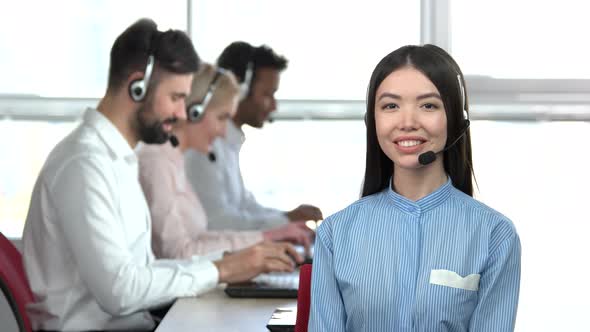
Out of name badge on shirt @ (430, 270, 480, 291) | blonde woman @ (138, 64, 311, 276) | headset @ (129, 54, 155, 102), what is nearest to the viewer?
name badge on shirt @ (430, 270, 480, 291)

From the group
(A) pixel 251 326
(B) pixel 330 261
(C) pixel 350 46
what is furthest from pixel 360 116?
(B) pixel 330 261

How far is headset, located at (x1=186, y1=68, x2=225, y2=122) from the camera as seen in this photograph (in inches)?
129

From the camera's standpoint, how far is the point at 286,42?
3.44m

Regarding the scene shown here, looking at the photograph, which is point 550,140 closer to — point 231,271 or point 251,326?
point 231,271

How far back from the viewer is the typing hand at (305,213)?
3.41 meters

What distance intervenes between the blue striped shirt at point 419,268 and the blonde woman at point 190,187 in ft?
5.63

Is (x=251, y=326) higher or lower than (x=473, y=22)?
lower

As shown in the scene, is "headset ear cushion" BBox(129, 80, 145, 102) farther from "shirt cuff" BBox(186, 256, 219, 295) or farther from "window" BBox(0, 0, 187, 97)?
"shirt cuff" BBox(186, 256, 219, 295)

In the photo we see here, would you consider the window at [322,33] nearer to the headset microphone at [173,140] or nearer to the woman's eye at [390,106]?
the headset microphone at [173,140]

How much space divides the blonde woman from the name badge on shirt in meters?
1.80

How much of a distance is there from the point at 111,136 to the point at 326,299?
1.56 m

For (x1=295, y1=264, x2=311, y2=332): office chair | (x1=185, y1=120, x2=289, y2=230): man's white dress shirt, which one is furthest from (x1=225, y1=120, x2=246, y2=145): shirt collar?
(x1=295, y1=264, x2=311, y2=332): office chair

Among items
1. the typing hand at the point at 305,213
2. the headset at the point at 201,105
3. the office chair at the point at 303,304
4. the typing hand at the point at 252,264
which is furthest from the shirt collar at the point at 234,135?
the office chair at the point at 303,304

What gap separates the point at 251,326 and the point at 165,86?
1393 mm
